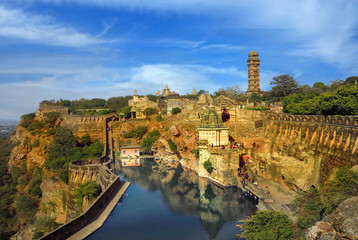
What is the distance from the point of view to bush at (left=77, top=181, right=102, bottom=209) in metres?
29.2

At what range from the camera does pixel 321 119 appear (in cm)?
2561

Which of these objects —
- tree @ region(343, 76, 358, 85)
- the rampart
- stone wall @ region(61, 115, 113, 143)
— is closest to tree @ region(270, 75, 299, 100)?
tree @ region(343, 76, 358, 85)

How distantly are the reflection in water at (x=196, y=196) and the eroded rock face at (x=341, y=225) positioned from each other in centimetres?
1020

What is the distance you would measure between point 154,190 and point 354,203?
968 inches

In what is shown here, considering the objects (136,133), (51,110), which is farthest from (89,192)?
(51,110)

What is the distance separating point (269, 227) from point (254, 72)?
56490 mm

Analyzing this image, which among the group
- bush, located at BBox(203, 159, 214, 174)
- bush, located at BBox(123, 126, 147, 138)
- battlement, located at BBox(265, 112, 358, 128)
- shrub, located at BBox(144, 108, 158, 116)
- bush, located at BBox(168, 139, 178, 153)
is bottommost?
bush, located at BBox(203, 159, 214, 174)

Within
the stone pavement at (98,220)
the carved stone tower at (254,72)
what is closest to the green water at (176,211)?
the stone pavement at (98,220)

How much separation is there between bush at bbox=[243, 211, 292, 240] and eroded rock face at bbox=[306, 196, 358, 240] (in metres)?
3.06

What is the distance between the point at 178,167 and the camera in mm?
44094

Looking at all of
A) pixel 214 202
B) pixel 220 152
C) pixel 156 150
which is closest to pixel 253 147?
pixel 220 152

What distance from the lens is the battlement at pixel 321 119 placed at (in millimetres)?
21455

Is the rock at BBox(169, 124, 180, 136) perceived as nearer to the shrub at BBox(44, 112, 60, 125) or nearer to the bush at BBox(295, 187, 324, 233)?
the shrub at BBox(44, 112, 60, 125)

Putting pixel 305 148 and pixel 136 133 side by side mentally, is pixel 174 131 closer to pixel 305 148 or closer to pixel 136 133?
pixel 136 133
